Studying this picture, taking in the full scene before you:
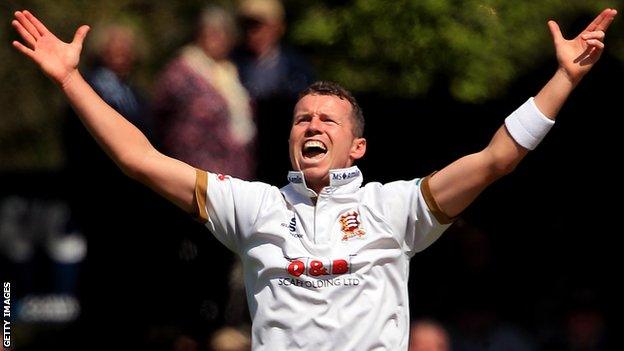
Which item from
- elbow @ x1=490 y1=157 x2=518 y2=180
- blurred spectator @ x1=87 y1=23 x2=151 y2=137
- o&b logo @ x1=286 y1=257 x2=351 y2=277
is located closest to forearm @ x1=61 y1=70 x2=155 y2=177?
o&b logo @ x1=286 y1=257 x2=351 y2=277

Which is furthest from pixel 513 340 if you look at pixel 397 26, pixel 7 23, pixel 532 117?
pixel 7 23

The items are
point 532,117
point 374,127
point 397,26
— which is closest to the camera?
point 532,117

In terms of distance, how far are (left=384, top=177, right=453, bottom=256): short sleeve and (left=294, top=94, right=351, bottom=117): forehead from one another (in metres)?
0.40

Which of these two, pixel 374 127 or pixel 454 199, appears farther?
pixel 374 127

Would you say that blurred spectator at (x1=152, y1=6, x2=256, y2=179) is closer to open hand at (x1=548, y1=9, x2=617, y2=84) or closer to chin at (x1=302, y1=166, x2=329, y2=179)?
chin at (x1=302, y1=166, x2=329, y2=179)

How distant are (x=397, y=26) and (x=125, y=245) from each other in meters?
1.70

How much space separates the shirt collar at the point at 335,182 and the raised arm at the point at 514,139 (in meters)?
0.36

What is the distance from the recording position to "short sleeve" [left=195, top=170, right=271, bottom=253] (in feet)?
19.5

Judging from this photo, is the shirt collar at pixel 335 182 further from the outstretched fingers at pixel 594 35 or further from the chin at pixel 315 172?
the outstretched fingers at pixel 594 35

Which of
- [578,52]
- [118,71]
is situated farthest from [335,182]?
[118,71]

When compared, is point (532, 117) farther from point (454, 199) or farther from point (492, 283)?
point (492, 283)

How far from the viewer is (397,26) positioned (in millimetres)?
7094

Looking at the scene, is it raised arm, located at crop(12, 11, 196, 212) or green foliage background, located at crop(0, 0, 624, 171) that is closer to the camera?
raised arm, located at crop(12, 11, 196, 212)

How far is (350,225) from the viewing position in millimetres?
5848
